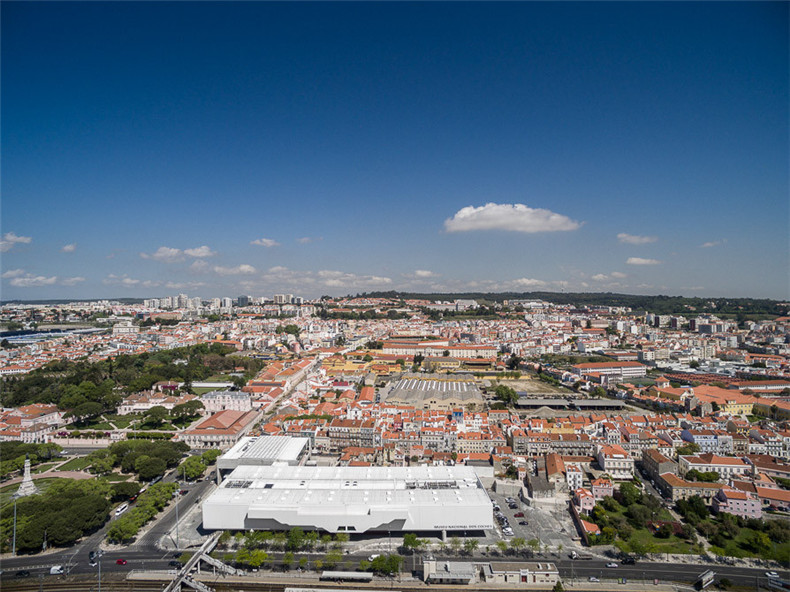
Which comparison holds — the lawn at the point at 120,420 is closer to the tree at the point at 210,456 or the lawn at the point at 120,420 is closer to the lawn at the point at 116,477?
the lawn at the point at 116,477

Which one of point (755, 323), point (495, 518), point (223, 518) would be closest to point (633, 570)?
point (495, 518)

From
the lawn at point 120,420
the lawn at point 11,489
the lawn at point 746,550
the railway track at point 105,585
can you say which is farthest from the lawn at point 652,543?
the lawn at point 120,420

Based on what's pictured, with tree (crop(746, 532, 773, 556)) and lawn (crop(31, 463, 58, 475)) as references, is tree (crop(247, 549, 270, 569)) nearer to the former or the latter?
lawn (crop(31, 463, 58, 475))

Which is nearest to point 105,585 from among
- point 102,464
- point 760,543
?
point 102,464

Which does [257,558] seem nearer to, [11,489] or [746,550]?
[11,489]

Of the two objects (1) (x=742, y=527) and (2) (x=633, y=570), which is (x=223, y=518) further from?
(1) (x=742, y=527)

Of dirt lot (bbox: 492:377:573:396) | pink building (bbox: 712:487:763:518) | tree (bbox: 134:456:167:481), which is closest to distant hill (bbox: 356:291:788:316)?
dirt lot (bbox: 492:377:573:396)
